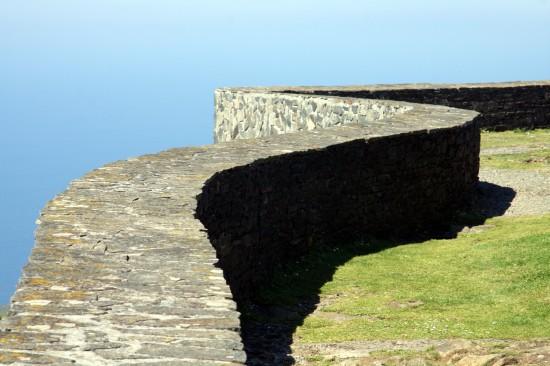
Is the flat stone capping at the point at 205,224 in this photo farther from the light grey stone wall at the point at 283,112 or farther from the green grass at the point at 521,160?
the green grass at the point at 521,160

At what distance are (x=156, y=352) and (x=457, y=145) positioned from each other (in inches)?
478

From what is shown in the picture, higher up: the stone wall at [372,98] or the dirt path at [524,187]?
the stone wall at [372,98]

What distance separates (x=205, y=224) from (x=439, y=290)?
10.2 ft

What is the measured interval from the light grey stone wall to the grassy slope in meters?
5.27

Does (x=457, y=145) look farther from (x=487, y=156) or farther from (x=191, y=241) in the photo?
(x=191, y=241)

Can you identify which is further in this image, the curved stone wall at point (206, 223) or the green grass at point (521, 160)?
the green grass at point (521, 160)

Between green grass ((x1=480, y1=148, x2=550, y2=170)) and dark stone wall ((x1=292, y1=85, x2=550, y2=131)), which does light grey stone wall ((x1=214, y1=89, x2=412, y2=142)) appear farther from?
dark stone wall ((x1=292, y1=85, x2=550, y2=131))

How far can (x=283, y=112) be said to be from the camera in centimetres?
2364

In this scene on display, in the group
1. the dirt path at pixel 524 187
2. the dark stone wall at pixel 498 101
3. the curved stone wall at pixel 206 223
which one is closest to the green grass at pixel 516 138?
the dark stone wall at pixel 498 101

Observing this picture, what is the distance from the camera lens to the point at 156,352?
5391 mm

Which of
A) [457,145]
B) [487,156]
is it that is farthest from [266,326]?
[487,156]

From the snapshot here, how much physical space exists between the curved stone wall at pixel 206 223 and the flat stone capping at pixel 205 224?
0.05 ft

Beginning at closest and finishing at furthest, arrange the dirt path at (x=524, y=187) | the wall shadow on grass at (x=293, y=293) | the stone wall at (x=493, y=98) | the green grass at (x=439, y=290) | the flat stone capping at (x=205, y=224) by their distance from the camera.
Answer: the flat stone capping at (x=205, y=224) < the wall shadow on grass at (x=293, y=293) < the green grass at (x=439, y=290) < the dirt path at (x=524, y=187) < the stone wall at (x=493, y=98)

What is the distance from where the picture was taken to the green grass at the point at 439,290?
10.3m
